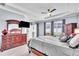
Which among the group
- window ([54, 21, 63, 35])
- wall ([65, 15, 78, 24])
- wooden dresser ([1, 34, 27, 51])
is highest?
wall ([65, 15, 78, 24])

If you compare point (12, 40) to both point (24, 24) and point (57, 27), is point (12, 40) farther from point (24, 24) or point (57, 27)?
point (57, 27)

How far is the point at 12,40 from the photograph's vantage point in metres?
5.39

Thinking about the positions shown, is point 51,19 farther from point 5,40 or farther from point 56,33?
point 5,40

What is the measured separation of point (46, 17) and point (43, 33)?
42.6 inches

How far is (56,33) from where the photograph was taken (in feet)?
24.2

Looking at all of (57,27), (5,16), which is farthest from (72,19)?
(5,16)

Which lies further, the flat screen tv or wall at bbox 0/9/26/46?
the flat screen tv

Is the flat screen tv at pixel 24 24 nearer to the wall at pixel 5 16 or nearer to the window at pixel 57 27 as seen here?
the wall at pixel 5 16

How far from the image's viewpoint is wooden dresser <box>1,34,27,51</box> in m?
4.74

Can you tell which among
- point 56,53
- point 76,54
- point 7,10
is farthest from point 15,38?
point 76,54

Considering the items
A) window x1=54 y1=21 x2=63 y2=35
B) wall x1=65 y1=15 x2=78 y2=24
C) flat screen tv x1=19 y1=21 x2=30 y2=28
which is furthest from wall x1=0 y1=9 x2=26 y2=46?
wall x1=65 y1=15 x2=78 y2=24

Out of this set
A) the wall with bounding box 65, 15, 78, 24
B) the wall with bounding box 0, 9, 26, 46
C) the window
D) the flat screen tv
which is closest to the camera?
the wall with bounding box 0, 9, 26, 46

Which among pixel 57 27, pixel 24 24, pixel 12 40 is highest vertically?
pixel 24 24

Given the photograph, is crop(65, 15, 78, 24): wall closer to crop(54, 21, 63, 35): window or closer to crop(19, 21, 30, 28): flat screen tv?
crop(54, 21, 63, 35): window
